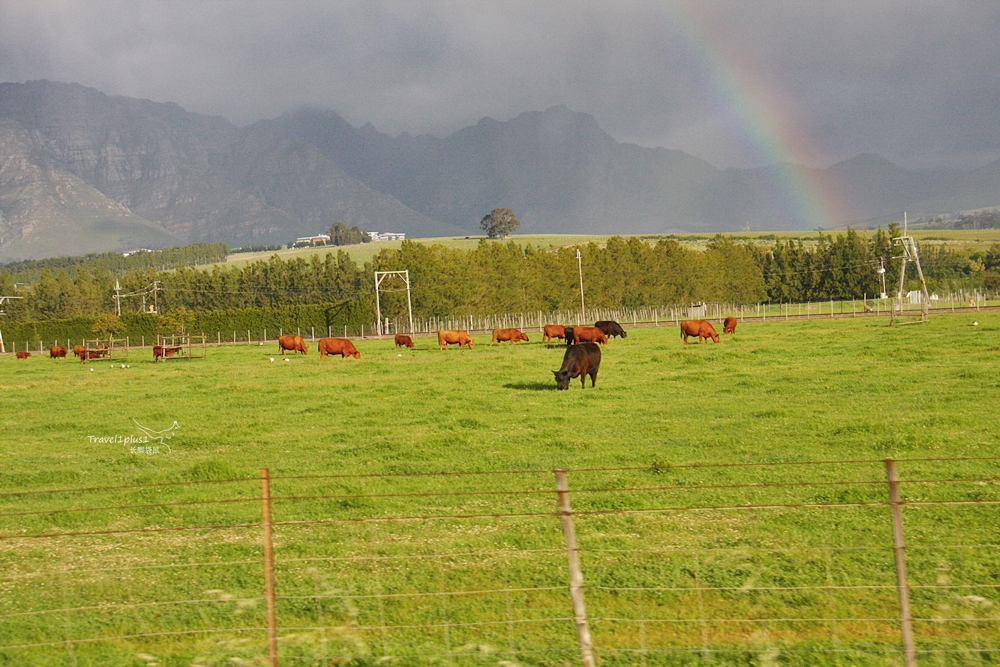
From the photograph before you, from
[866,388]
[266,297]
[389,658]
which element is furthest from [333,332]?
[389,658]

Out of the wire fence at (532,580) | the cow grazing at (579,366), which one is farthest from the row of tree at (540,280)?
the wire fence at (532,580)

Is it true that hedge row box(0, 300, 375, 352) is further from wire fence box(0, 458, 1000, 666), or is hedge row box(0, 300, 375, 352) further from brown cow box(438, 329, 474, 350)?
wire fence box(0, 458, 1000, 666)

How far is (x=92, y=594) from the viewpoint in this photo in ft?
27.1

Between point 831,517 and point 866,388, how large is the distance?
1237 cm

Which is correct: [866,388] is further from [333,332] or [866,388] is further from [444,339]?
[333,332]

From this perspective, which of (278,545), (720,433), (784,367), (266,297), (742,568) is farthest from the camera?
(266,297)

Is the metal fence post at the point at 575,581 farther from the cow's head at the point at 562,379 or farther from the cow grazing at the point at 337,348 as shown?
the cow grazing at the point at 337,348

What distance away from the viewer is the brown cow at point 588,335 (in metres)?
44.6

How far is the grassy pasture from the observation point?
6816 mm

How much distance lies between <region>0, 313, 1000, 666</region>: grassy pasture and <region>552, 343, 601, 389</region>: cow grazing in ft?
7.11

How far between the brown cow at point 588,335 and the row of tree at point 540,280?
3702cm

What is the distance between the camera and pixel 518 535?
31.4ft

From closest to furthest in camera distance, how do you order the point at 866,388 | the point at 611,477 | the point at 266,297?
the point at 611,477, the point at 866,388, the point at 266,297

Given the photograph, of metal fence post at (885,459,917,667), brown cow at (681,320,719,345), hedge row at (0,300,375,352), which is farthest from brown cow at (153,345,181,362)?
metal fence post at (885,459,917,667)
